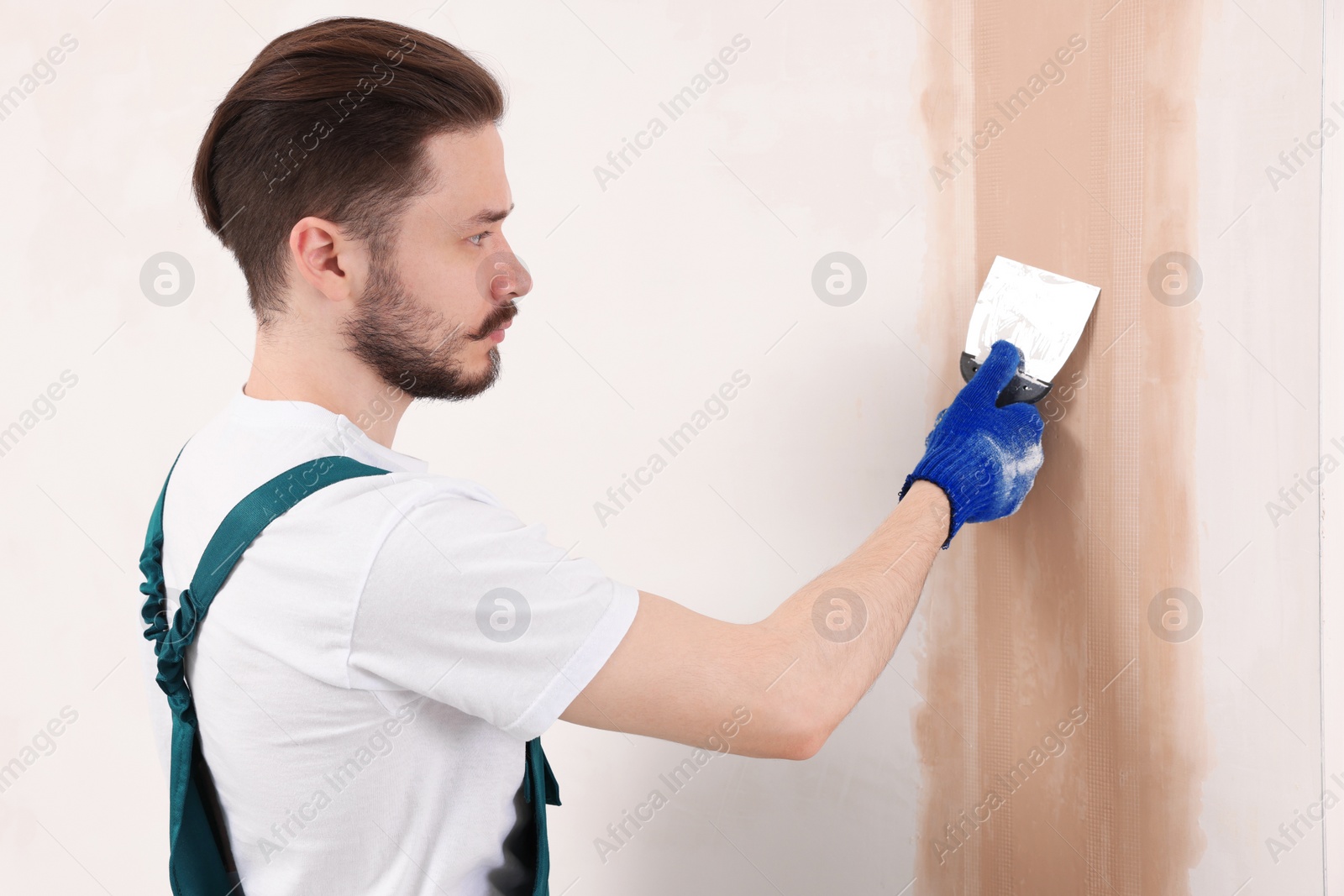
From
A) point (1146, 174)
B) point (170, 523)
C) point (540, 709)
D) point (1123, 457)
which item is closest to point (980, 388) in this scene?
point (1123, 457)

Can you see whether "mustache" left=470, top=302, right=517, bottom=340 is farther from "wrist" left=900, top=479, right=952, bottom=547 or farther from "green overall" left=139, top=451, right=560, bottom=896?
"wrist" left=900, top=479, right=952, bottom=547

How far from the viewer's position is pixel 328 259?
0.89 metres

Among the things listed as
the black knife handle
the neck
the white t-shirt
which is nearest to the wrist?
the black knife handle

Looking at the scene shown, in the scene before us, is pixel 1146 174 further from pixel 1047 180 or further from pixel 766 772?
pixel 766 772

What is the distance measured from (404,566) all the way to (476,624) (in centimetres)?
8

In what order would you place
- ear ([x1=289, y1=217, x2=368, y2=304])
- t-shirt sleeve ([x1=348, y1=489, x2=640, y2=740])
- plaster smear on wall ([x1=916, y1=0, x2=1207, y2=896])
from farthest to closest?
plaster smear on wall ([x1=916, y1=0, x2=1207, y2=896])
ear ([x1=289, y1=217, x2=368, y2=304])
t-shirt sleeve ([x1=348, y1=489, x2=640, y2=740])

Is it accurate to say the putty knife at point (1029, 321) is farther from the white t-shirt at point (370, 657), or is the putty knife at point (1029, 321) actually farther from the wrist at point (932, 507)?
the white t-shirt at point (370, 657)

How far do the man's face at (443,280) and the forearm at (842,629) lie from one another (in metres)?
0.44

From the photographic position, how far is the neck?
0.90 metres

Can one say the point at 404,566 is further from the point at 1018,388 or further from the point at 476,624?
the point at 1018,388

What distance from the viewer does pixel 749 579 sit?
4.12ft

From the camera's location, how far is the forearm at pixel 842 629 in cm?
79

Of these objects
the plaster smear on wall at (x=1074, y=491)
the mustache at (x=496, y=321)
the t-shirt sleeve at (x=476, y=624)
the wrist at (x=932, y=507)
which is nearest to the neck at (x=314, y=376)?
the mustache at (x=496, y=321)

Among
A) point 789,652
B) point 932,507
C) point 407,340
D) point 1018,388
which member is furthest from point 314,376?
point 1018,388
